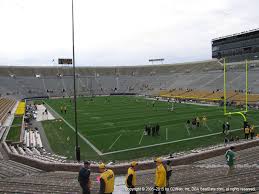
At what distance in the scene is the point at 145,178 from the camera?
368 inches

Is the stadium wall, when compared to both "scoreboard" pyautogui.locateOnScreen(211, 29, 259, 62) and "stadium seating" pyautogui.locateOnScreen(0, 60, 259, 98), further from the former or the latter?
"stadium seating" pyautogui.locateOnScreen(0, 60, 259, 98)

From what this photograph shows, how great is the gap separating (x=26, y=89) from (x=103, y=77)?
24.2 metres

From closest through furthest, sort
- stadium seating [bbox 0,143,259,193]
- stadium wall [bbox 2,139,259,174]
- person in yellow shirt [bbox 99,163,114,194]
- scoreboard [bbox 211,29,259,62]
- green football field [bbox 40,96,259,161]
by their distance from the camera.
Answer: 1. person in yellow shirt [bbox 99,163,114,194]
2. stadium seating [bbox 0,143,259,193]
3. stadium wall [bbox 2,139,259,174]
4. green football field [bbox 40,96,259,161]
5. scoreboard [bbox 211,29,259,62]

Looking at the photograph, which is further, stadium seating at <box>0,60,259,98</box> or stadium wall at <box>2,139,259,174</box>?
stadium seating at <box>0,60,259,98</box>

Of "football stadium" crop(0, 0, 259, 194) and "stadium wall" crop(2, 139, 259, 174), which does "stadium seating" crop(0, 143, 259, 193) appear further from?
"stadium wall" crop(2, 139, 259, 174)

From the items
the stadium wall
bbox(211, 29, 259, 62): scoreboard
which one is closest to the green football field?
the stadium wall

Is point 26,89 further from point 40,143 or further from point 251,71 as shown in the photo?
point 40,143

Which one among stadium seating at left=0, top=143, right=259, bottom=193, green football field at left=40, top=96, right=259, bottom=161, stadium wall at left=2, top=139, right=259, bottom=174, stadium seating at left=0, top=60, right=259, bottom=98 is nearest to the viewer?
stadium seating at left=0, top=143, right=259, bottom=193

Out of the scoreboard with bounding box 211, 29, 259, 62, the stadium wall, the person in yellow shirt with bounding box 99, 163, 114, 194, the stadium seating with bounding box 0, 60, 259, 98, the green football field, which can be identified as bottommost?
the green football field

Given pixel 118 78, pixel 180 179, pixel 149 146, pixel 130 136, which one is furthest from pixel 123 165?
pixel 118 78

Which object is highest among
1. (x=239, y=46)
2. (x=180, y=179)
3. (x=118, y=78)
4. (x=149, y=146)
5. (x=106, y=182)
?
(x=239, y=46)

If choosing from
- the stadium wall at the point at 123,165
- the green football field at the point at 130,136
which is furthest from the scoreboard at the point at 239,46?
the stadium wall at the point at 123,165

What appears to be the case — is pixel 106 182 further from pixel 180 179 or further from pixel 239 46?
pixel 239 46

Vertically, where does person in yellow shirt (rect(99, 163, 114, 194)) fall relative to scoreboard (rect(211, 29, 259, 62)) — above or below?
below
